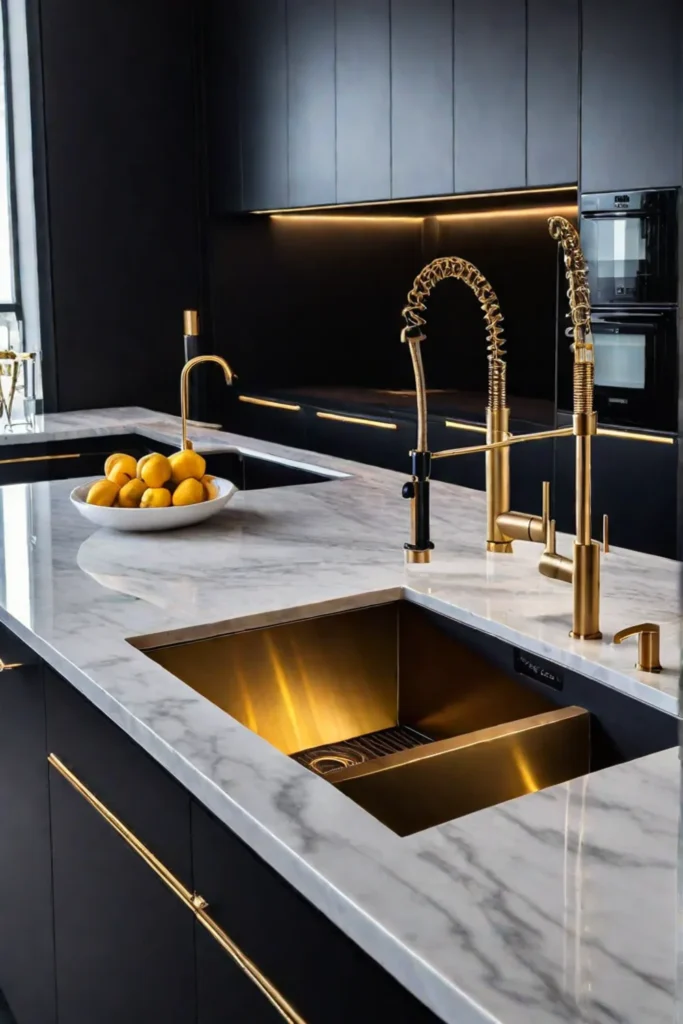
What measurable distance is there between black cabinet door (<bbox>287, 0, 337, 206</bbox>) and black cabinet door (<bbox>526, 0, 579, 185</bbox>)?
1.17 m

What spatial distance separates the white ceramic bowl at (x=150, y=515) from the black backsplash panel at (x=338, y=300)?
321cm

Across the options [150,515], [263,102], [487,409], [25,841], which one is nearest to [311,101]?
[263,102]

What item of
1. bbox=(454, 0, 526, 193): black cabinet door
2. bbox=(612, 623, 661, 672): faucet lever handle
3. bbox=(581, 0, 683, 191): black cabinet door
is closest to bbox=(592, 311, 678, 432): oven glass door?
bbox=(581, 0, 683, 191): black cabinet door

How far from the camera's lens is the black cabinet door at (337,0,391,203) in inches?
177

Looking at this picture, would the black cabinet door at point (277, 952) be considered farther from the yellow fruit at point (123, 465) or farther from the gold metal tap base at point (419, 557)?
the yellow fruit at point (123, 465)

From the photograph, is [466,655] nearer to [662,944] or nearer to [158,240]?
[662,944]

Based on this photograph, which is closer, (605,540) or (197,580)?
(605,540)

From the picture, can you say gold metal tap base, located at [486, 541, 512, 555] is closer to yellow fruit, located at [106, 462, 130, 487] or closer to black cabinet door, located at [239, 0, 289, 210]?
yellow fruit, located at [106, 462, 130, 487]

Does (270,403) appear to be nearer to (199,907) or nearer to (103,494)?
(103,494)

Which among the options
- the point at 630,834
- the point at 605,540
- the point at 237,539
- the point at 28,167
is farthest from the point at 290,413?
the point at 630,834

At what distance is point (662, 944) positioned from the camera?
807mm

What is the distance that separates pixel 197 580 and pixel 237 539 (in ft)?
0.92

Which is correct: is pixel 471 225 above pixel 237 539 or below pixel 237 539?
above

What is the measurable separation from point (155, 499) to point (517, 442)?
82 centimetres
